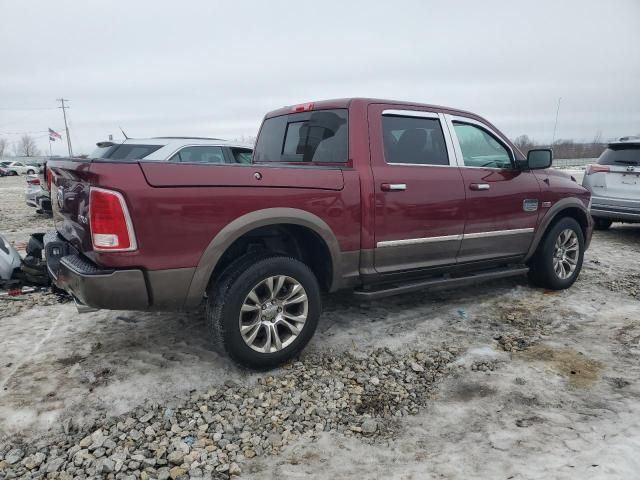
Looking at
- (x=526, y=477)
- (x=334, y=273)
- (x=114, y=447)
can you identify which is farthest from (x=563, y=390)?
(x=114, y=447)

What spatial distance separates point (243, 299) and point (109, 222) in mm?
941

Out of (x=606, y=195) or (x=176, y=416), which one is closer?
(x=176, y=416)

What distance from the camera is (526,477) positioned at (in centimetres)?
217

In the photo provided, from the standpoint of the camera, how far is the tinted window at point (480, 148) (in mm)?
4223

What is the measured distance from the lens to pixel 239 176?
115 inches

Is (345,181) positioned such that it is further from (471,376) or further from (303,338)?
(471,376)

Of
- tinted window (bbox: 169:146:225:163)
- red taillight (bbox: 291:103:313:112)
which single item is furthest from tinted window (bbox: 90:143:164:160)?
red taillight (bbox: 291:103:313:112)

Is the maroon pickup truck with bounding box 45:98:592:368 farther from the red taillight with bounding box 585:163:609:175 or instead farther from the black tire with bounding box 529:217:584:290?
the red taillight with bounding box 585:163:609:175

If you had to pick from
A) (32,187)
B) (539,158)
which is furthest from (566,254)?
(32,187)

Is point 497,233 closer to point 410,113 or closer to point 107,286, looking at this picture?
point 410,113

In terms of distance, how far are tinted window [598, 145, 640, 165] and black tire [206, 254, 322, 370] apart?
6.63 m

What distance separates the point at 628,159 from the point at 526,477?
6966 mm

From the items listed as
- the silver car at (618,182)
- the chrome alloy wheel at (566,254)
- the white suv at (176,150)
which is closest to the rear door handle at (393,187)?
the chrome alloy wheel at (566,254)

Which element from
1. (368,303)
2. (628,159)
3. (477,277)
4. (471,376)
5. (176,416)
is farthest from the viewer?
(628,159)
